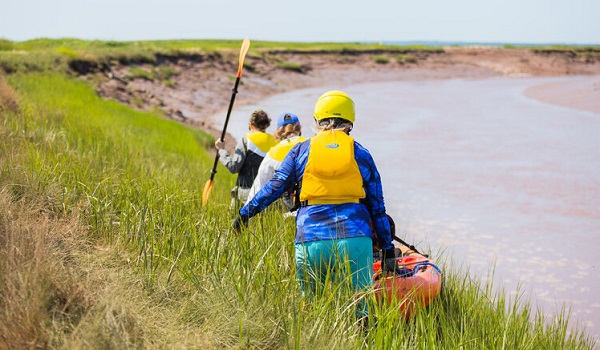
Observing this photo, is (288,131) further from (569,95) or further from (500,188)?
(569,95)

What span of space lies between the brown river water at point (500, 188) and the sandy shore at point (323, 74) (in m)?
1.69

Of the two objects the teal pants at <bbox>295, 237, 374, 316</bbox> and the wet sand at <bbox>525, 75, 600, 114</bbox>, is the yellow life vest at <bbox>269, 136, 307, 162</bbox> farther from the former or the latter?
the wet sand at <bbox>525, 75, 600, 114</bbox>

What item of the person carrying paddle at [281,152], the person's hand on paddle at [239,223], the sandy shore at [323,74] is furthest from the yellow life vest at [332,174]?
the sandy shore at [323,74]

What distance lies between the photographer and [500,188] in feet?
41.4

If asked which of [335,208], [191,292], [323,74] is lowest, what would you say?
[323,74]

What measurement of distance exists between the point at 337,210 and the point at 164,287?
3.61 ft

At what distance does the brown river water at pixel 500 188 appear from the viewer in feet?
26.9

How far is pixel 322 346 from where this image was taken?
12.0ft

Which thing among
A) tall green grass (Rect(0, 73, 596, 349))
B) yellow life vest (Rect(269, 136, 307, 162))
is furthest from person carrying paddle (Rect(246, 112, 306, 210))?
tall green grass (Rect(0, 73, 596, 349))

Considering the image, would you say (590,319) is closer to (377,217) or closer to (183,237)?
(377,217)

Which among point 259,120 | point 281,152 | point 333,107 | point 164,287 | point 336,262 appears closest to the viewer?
point 164,287

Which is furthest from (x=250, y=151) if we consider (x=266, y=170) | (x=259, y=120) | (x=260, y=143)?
(x=266, y=170)

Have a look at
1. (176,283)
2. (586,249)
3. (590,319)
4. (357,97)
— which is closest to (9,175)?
(176,283)

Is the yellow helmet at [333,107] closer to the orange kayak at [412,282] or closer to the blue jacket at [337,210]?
the blue jacket at [337,210]
